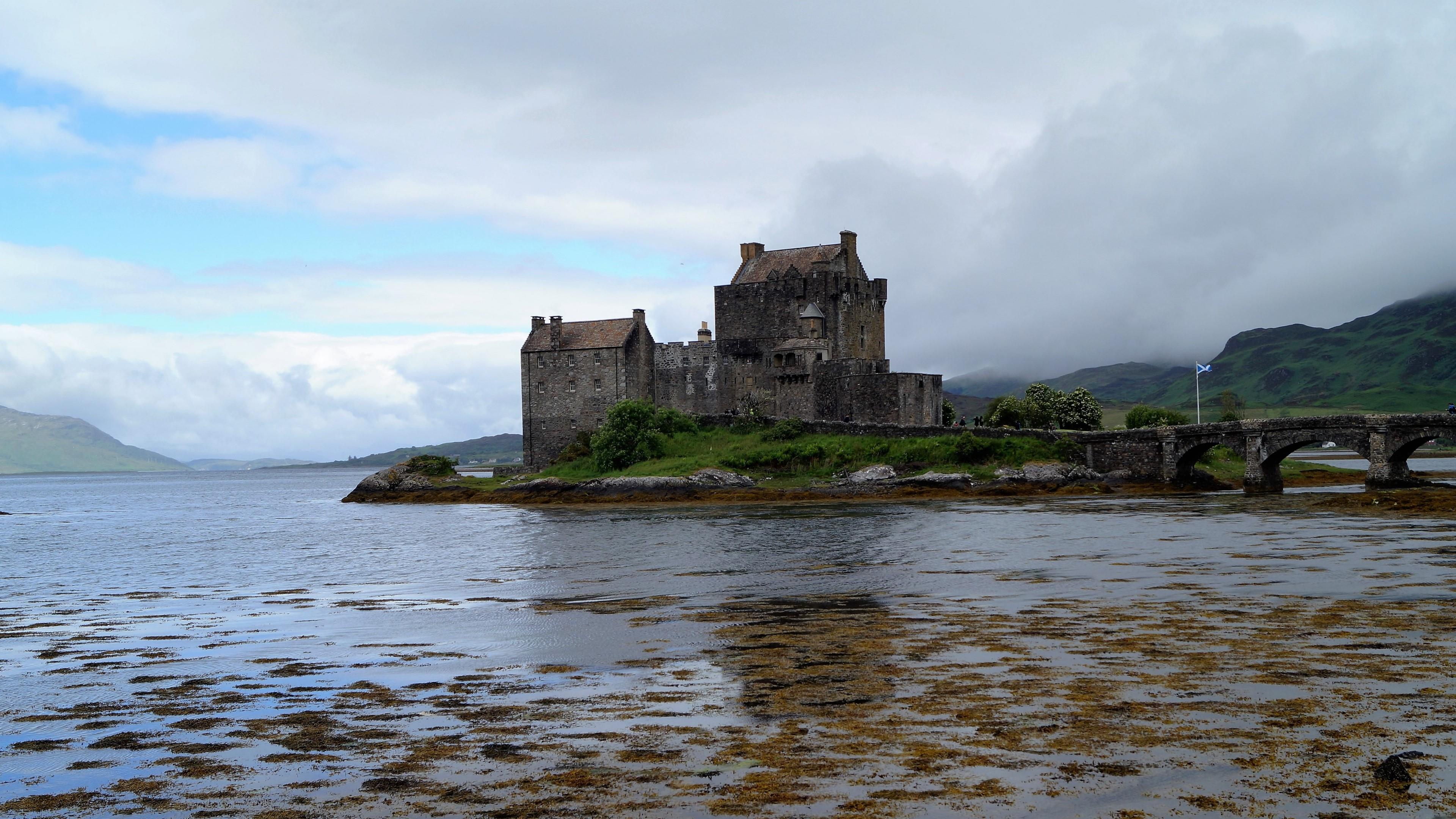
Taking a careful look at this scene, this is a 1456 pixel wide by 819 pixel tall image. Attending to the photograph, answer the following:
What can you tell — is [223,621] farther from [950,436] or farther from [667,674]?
[950,436]

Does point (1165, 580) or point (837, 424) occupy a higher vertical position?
point (837, 424)

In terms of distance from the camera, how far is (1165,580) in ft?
83.8

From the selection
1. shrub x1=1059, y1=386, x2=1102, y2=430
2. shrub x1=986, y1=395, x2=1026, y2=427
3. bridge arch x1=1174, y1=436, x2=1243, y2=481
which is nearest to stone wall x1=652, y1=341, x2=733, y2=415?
shrub x1=986, y1=395, x2=1026, y2=427

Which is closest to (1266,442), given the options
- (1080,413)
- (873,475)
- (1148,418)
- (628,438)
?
(873,475)

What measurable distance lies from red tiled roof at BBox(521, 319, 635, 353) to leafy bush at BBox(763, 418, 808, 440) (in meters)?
14.5

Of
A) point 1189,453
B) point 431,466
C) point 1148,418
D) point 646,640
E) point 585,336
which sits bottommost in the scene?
point 646,640

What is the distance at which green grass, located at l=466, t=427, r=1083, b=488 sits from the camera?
69500 mm

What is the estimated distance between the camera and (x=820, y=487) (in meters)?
70.1

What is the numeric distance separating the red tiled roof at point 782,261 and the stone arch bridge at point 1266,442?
25.5m

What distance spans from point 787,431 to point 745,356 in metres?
10.3

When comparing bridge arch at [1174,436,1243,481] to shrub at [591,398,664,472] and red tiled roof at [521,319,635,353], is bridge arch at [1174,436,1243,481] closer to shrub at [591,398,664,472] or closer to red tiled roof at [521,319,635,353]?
shrub at [591,398,664,472]

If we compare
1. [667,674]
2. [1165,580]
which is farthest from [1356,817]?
[1165,580]

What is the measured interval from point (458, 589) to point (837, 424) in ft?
162

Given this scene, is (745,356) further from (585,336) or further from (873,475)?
(873,475)
